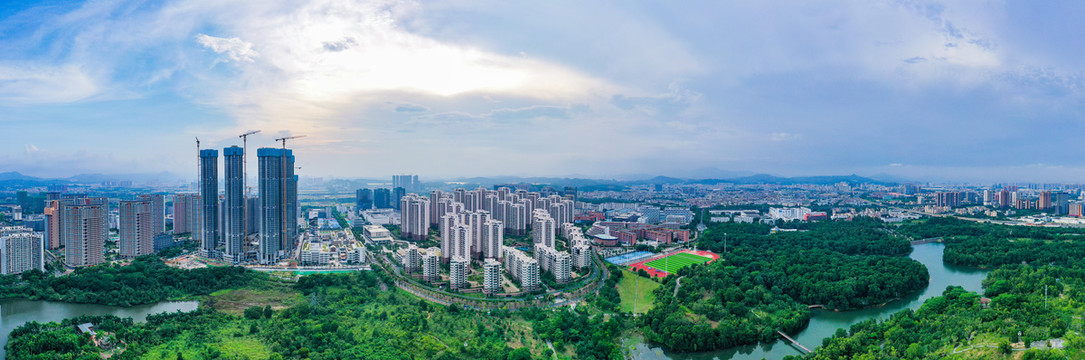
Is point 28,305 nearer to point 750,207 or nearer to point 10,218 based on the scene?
point 10,218

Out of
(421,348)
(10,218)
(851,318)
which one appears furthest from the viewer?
(10,218)

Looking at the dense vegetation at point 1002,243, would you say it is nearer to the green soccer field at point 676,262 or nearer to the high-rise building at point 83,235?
the green soccer field at point 676,262

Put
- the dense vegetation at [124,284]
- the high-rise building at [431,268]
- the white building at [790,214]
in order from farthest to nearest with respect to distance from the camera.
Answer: the white building at [790,214] < the high-rise building at [431,268] < the dense vegetation at [124,284]

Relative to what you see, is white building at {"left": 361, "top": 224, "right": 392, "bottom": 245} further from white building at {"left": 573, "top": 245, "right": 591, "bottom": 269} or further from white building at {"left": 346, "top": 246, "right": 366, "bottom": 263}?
white building at {"left": 573, "top": 245, "right": 591, "bottom": 269}

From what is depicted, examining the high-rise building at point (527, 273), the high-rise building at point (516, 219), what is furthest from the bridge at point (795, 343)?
the high-rise building at point (516, 219)

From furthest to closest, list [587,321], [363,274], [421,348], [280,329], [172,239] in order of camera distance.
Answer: [172,239] < [363,274] < [587,321] < [280,329] < [421,348]

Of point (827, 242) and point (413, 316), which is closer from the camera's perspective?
point (413, 316)

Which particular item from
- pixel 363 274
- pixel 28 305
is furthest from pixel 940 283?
pixel 28 305
